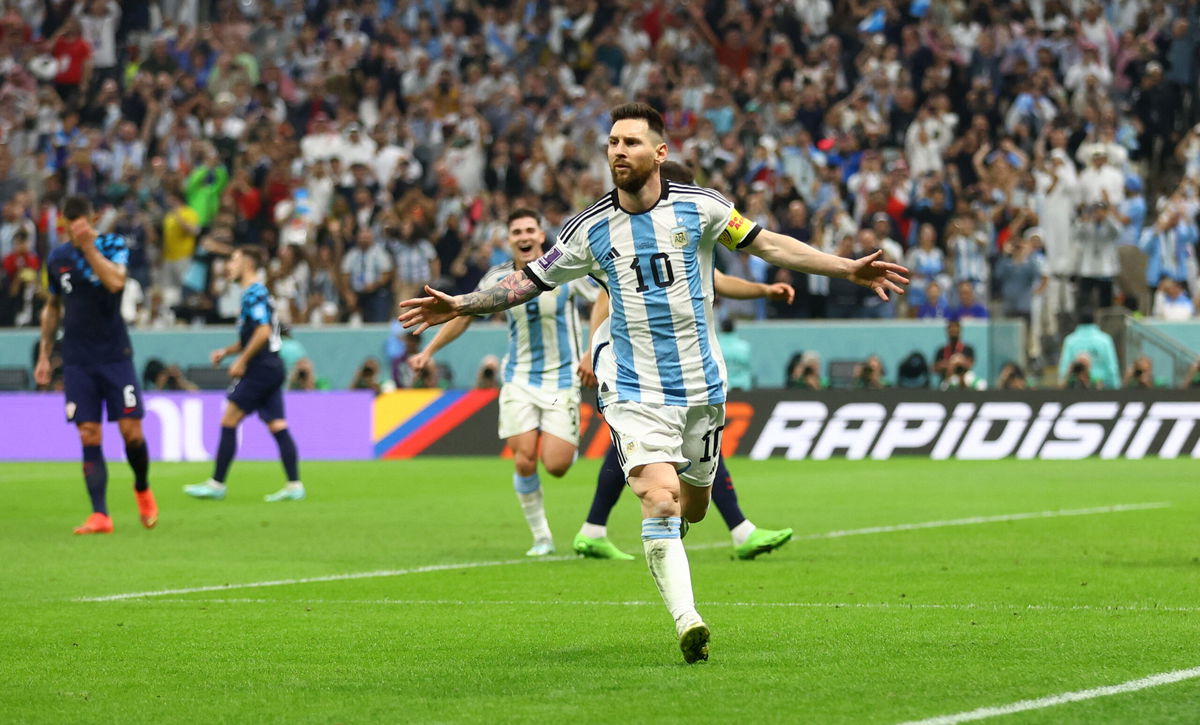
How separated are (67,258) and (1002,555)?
7.10 meters

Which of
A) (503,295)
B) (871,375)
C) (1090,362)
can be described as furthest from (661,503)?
(871,375)

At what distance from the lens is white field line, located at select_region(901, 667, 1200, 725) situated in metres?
5.91

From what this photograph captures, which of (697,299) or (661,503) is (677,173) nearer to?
(697,299)

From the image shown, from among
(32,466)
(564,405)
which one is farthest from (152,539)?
(32,466)

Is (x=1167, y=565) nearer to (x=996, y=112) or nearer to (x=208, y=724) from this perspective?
(x=208, y=724)

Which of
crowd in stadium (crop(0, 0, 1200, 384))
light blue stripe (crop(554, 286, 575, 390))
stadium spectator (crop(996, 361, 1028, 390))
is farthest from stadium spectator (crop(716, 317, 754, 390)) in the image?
light blue stripe (crop(554, 286, 575, 390))

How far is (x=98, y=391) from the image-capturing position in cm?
1397

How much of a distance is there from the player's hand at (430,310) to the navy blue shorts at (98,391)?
21.9ft

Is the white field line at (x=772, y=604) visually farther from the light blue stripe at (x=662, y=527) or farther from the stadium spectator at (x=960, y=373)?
the stadium spectator at (x=960, y=373)

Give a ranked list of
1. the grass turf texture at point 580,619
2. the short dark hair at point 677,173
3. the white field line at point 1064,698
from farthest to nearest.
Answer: the short dark hair at point 677,173 → the grass turf texture at point 580,619 → the white field line at point 1064,698

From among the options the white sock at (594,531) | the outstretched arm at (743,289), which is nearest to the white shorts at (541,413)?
the white sock at (594,531)

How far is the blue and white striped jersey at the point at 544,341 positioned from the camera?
1276cm

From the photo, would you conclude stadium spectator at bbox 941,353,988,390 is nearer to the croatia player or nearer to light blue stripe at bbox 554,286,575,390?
light blue stripe at bbox 554,286,575,390

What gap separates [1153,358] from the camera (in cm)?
2317
